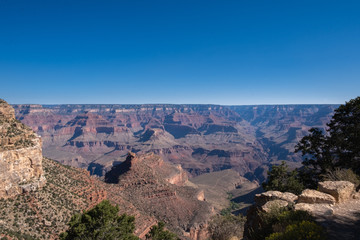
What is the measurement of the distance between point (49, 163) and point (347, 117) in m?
52.6

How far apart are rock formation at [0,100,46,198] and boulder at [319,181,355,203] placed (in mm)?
37521

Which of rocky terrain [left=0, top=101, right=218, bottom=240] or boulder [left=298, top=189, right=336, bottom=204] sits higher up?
boulder [left=298, top=189, right=336, bottom=204]

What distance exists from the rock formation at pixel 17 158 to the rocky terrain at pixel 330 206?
32769 millimetres

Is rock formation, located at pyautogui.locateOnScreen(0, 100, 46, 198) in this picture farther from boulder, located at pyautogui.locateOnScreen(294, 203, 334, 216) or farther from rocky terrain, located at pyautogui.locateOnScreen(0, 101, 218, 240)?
boulder, located at pyautogui.locateOnScreen(294, 203, 334, 216)

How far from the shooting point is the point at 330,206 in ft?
38.0

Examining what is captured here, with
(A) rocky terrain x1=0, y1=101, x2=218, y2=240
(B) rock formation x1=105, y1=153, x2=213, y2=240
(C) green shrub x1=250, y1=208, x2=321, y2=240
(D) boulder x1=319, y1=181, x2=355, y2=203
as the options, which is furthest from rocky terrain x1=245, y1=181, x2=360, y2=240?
(B) rock formation x1=105, y1=153, x2=213, y2=240

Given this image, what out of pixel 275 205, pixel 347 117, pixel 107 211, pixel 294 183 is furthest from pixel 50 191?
pixel 347 117

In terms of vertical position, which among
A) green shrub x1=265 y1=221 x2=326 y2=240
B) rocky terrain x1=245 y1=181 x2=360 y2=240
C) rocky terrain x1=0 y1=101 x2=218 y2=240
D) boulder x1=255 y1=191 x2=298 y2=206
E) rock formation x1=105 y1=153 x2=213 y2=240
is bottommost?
rock formation x1=105 y1=153 x2=213 y2=240

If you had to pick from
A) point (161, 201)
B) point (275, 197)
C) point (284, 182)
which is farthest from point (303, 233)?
point (161, 201)

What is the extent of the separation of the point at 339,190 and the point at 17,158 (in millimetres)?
38881

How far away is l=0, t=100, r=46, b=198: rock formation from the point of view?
28444mm

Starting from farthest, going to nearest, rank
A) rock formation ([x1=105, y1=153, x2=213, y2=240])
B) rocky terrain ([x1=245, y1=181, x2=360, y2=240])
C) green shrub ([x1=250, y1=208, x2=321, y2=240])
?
rock formation ([x1=105, y1=153, x2=213, y2=240]) < green shrub ([x1=250, y1=208, x2=321, y2=240]) < rocky terrain ([x1=245, y1=181, x2=360, y2=240])

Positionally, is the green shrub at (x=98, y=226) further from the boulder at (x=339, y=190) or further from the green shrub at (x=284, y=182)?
the boulder at (x=339, y=190)

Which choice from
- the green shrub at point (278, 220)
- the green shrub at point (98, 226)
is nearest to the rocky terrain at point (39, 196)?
the green shrub at point (98, 226)
